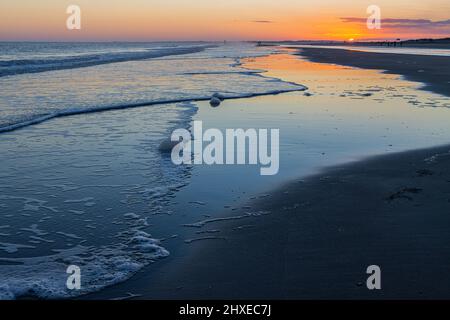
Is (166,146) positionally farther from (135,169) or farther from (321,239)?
(321,239)

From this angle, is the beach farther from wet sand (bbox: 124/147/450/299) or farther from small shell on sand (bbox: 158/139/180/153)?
small shell on sand (bbox: 158/139/180/153)

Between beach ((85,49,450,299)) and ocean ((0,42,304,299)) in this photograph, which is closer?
beach ((85,49,450,299))

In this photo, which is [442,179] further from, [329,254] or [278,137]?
[278,137]

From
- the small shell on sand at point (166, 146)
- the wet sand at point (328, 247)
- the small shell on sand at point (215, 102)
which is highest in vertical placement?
the small shell on sand at point (215, 102)

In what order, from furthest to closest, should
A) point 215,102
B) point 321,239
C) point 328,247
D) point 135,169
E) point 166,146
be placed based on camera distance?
point 215,102
point 166,146
point 135,169
point 321,239
point 328,247

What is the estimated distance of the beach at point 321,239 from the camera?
3.83 m

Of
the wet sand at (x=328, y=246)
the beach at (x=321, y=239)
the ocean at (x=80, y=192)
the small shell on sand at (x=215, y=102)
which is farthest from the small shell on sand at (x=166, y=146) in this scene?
the small shell on sand at (x=215, y=102)

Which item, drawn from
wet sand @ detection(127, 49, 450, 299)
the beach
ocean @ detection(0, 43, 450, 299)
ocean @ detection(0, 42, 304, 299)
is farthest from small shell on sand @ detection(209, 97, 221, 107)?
wet sand @ detection(127, 49, 450, 299)

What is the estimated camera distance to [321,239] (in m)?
4.74

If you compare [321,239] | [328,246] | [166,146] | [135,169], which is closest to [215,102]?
[166,146]

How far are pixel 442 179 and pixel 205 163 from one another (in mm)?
3680

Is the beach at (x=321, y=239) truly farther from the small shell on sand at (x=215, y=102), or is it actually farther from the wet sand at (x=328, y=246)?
the small shell on sand at (x=215, y=102)

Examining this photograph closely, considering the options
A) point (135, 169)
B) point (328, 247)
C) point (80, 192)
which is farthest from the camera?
point (135, 169)

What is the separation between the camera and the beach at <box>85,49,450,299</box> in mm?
3828
